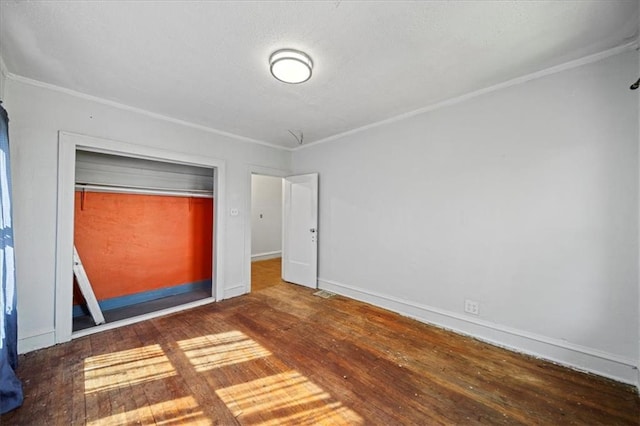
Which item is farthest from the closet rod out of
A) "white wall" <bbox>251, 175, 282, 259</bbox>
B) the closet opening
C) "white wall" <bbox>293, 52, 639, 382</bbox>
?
"white wall" <bbox>293, 52, 639, 382</bbox>

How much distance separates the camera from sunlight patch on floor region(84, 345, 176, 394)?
192cm

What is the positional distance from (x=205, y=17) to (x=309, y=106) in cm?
147

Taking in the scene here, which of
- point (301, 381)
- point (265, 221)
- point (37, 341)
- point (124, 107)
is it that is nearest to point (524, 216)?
point (301, 381)

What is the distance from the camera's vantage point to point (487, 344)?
247cm

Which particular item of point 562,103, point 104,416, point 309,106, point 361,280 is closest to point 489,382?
point 361,280

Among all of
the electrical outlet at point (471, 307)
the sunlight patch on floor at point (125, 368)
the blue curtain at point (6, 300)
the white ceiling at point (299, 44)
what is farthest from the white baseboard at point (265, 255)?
the electrical outlet at point (471, 307)

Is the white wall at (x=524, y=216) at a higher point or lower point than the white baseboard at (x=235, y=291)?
higher

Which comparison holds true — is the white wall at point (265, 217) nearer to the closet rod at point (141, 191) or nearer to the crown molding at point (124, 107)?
the closet rod at point (141, 191)

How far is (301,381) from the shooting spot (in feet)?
6.33

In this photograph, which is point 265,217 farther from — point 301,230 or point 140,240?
point 140,240

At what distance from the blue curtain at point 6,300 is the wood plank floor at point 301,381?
0.12 m

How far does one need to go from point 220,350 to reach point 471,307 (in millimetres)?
2590

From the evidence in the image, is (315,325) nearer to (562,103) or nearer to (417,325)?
(417,325)

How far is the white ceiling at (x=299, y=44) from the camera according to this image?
156cm
